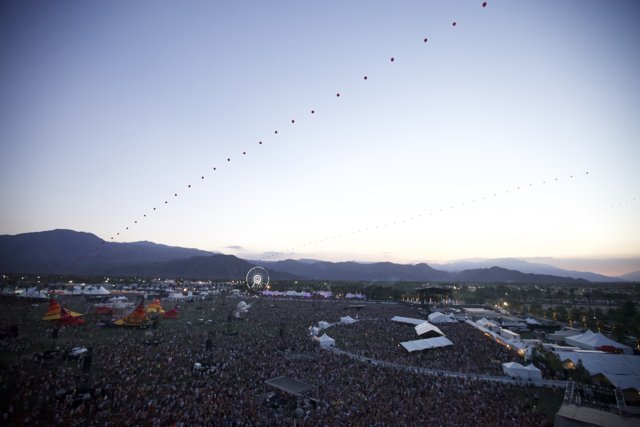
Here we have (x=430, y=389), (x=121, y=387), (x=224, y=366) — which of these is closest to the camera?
(x=121, y=387)

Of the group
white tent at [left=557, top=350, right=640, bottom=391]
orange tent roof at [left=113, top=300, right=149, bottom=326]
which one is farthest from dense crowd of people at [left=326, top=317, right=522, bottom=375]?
orange tent roof at [left=113, top=300, right=149, bottom=326]

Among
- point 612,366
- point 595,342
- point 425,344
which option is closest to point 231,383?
point 425,344

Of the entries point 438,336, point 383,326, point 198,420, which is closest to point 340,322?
point 383,326

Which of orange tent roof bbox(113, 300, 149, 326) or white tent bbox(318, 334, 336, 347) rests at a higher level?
orange tent roof bbox(113, 300, 149, 326)

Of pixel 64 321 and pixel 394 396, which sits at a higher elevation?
pixel 64 321

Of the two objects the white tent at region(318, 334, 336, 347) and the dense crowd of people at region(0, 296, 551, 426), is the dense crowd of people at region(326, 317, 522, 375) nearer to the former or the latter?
the dense crowd of people at region(0, 296, 551, 426)

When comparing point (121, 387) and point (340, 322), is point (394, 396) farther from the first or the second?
point (340, 322)

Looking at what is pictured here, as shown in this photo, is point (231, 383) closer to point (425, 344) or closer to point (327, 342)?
point (327, 342)
